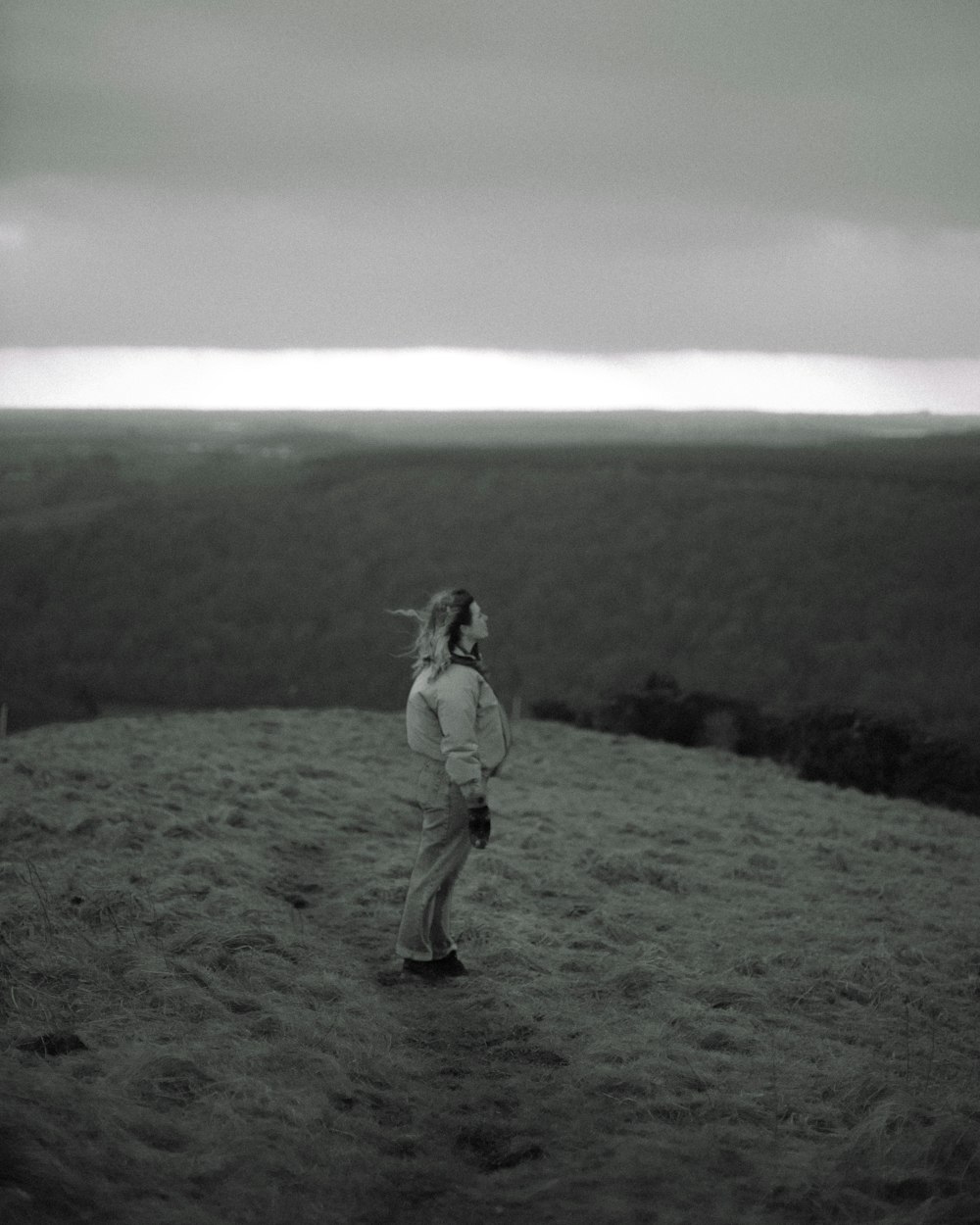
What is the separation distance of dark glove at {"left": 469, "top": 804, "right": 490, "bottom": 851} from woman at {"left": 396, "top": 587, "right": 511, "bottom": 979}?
0.08 metres

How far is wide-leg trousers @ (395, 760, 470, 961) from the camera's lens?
22.1 ft

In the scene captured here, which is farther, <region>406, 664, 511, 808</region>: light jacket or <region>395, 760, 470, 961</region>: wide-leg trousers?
<region>395, 760, 470, 961</region>: wide-leg trousers

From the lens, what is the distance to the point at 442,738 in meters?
6.68

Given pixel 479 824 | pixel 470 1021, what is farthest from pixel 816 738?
pixel 470 1021

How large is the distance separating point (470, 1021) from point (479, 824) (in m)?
0.98

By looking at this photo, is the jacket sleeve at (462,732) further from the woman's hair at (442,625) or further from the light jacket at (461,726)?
the woman's hair at (442,625)

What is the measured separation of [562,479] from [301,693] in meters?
22.4

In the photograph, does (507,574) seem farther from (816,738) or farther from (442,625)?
(442,625)

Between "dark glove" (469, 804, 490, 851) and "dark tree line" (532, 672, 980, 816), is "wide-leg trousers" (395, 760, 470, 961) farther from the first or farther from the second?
"dark tree line" (532, 672, 980, 816)

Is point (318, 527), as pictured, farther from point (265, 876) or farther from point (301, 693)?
point (265, 876)

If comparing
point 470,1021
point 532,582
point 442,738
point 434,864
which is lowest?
point 532,582

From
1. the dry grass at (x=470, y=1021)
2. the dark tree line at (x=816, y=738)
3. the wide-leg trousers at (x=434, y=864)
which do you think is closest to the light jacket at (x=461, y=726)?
the wide-leg trousers at (x=434, y=864)

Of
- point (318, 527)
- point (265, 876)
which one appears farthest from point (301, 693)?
point (265, 876)

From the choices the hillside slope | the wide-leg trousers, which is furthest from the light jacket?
the hillside slope
